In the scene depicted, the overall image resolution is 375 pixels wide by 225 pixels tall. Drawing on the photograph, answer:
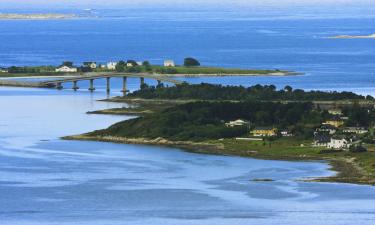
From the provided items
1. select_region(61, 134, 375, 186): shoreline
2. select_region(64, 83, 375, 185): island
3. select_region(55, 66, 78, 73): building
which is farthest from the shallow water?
select_region(55, 66, 78, 73): building

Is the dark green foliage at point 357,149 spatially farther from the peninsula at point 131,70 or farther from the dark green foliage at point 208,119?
the peninsula at point 131,70

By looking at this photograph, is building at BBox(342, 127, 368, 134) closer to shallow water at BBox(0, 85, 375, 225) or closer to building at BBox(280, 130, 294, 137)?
building at BBox(280, 130, 294, 137)

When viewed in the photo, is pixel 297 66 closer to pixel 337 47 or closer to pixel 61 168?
pixel 337 47

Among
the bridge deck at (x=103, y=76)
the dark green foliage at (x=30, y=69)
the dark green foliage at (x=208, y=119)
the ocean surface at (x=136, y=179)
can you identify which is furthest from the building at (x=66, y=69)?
the dark green foliage at (x=208, y=119)

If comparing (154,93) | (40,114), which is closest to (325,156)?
(40,114)

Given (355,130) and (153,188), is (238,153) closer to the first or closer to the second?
(355,130)

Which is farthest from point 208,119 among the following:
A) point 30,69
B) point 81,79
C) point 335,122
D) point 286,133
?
point 30,69
